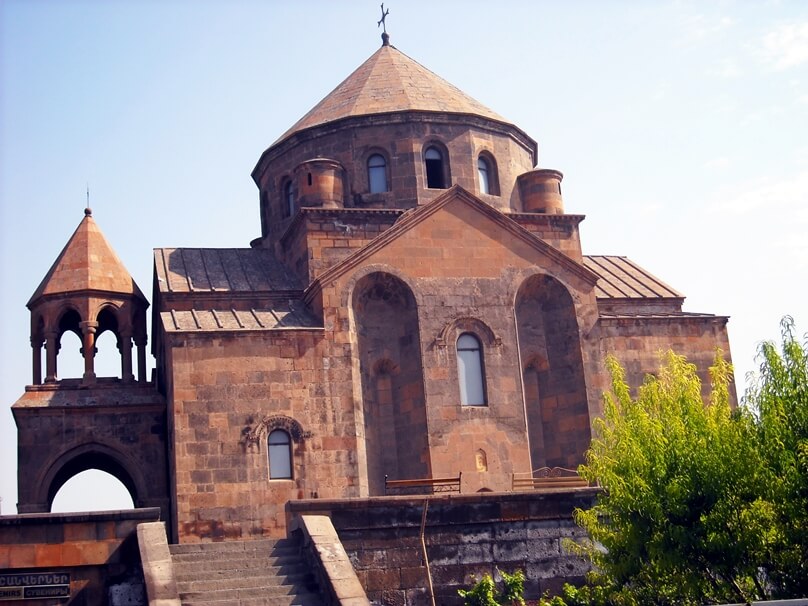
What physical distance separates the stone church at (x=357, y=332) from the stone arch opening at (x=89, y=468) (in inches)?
2.7

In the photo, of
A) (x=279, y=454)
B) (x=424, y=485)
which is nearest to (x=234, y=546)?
(x=279, y=454)

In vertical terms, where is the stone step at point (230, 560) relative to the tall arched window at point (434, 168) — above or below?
below

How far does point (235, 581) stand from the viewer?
48.8 ft

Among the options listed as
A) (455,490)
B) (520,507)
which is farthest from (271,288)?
(520,507)

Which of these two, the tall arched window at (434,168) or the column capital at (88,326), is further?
the tall arched window at (434,168)

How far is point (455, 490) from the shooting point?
21.1 m

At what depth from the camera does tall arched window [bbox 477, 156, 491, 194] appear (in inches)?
1033

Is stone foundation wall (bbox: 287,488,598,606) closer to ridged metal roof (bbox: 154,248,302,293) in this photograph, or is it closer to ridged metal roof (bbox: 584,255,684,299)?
ridged metal roof (bbox: 154,248,302,293)

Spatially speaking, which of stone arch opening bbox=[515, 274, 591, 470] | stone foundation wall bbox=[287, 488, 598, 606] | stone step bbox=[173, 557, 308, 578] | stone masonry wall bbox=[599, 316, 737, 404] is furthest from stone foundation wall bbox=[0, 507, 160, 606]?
stone masonry wall bbox=[599, 316, 737, 404]

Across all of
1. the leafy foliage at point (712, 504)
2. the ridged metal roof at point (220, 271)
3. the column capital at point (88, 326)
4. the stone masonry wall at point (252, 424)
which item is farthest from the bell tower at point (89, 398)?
the leafy foliage at point (712, 504)

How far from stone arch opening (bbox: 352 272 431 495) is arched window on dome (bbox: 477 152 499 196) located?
461 centimetres

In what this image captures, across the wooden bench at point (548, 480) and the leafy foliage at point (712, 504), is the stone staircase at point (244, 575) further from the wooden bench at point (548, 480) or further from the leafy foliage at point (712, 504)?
the wooden bench at point (548, 480)

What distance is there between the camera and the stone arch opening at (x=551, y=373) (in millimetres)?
22906

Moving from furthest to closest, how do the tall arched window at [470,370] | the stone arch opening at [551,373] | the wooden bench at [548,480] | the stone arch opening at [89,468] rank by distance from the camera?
the stone arch opening at [89,468] < the stone arch opening at [551,373] < the tall arched window at [470,370] < the wooden bench at [548,480]
